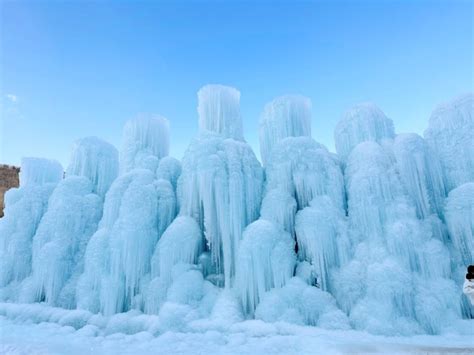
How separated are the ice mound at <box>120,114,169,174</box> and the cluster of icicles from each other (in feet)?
3.09

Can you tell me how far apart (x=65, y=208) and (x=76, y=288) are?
10.2 feet

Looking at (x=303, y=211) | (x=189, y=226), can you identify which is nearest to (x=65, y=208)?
(x=189, y=226)

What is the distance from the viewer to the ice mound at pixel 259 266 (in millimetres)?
9703

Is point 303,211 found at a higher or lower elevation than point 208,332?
higher

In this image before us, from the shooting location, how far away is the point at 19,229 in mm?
14062

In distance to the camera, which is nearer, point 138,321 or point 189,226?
point 138,321

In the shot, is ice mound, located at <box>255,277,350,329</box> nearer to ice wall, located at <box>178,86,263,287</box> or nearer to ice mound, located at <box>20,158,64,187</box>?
ice wall, located at <box>178,86,263,287</box>

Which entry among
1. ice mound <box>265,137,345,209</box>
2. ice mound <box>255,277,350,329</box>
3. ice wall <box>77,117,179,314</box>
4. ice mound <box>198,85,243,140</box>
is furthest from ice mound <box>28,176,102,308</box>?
ice mound <box>265,137,345,209</box>

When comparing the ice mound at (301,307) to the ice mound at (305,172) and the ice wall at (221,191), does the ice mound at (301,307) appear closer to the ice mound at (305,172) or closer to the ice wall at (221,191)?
the ice wall at (221,191)

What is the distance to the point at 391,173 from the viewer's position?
10602mm

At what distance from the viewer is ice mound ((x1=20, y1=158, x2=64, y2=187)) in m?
16.3

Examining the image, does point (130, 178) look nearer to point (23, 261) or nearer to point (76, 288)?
point (76, 288)

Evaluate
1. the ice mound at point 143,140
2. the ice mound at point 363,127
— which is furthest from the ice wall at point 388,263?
the ice mound at point 143,140

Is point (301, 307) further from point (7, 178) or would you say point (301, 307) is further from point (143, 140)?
point (7, 178)
